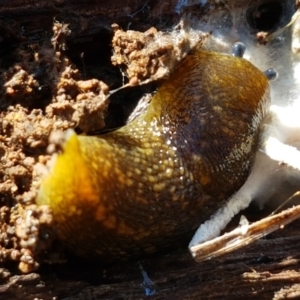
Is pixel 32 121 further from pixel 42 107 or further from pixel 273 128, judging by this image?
pixel 273 128

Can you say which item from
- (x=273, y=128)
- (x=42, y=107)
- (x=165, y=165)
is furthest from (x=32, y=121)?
(x=273, y=128)

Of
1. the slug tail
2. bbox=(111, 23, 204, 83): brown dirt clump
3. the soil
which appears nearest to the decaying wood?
the soil

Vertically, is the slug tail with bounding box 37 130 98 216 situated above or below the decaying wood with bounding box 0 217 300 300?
above

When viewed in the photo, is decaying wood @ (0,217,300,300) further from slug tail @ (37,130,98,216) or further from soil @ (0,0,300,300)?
slug tail @ (37,130,98,216)

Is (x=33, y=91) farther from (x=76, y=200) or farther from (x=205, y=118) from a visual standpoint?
(x=205, y=118)

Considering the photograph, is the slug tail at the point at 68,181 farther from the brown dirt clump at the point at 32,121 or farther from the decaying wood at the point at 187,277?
the decaying wood at the point at 187,277

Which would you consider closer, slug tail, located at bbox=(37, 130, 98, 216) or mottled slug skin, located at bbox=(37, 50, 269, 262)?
slug tail, located at bbox=(37, 130, 98, 216)
